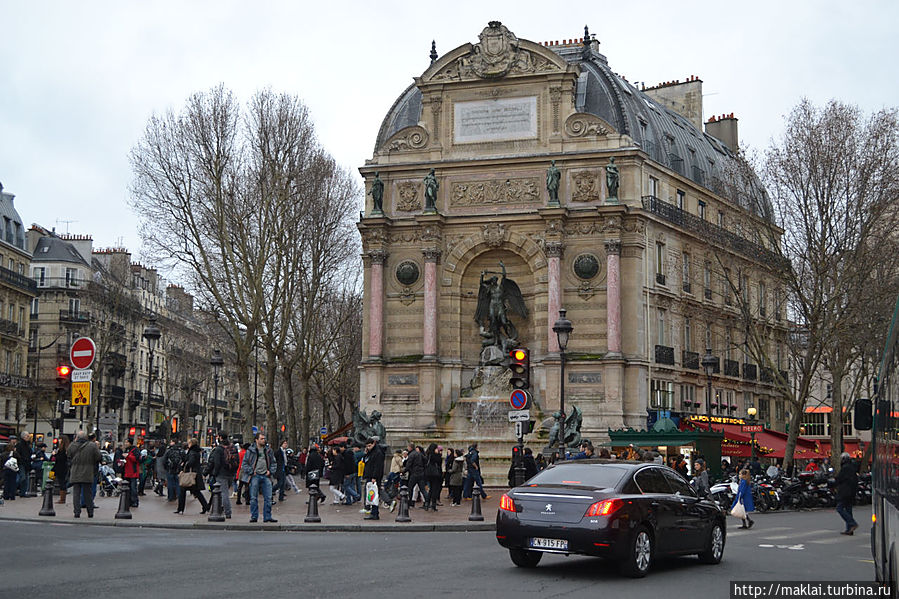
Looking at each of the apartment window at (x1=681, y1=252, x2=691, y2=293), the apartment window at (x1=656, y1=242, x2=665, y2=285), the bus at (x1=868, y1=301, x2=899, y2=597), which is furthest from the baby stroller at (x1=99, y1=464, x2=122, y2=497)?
the apartment window at (x1=681, y1=252, x2=691, y2=293)

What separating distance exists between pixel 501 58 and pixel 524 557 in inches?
1311

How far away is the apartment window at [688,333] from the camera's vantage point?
48.9 meters

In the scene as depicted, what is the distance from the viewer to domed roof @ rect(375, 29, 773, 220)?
45.5 meters

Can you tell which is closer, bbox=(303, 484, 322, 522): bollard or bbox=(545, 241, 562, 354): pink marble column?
bbox=(303, 484, 322, 522): bollard

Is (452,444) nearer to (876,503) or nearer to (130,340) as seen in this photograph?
(876,503)

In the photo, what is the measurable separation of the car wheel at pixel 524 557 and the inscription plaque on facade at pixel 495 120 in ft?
105

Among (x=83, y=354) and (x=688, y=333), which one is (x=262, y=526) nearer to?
(x=83, y=354)

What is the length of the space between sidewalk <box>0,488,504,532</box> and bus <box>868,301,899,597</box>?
37.6 feet

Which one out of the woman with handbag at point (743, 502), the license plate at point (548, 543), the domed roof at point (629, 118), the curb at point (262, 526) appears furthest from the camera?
the domed roof at point (629, 118)

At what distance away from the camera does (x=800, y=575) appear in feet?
45.2

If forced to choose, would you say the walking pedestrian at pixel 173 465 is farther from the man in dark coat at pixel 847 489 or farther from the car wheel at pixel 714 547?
the car wheel at pixel 714 547

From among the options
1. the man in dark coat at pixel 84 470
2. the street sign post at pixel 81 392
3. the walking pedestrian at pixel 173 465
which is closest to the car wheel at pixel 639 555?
the street sign post at pixel 81 392

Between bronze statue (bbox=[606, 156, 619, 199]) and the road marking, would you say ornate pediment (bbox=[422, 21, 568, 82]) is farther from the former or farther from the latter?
the road marking

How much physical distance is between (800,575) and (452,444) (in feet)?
94.9
